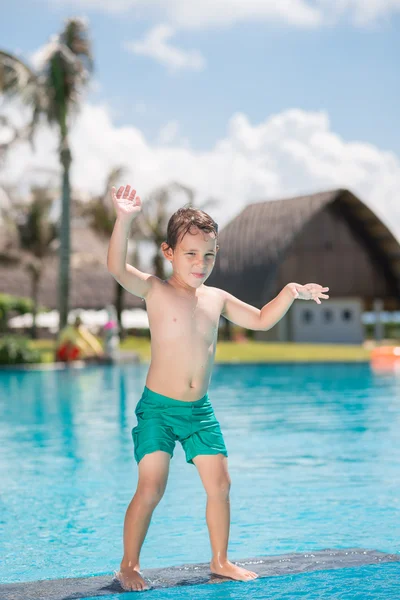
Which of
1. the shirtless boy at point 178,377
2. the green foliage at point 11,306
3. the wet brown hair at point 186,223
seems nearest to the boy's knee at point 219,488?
the shirtless boy at point 178,377

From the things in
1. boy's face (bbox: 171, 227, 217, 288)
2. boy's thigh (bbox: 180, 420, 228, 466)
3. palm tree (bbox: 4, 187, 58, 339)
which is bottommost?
boy's thigh (bbox: 180, 420, 228, 466)

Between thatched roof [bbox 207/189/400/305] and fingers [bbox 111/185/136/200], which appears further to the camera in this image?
thatched roof [bbox 207/189/400/305]

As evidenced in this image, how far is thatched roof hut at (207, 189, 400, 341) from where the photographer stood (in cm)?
4203

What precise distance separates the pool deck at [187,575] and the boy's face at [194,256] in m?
1.09

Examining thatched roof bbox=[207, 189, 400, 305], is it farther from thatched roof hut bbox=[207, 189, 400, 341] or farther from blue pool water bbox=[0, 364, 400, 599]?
blue pool water bbox=[0, 364, 400, 599]

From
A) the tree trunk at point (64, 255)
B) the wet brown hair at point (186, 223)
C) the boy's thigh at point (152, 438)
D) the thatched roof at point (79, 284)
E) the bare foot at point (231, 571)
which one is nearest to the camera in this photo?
the bare foot at point (231, 571)

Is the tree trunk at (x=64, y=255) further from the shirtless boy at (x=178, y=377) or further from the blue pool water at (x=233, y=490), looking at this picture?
the shirtless boy at (x=178, y=377)

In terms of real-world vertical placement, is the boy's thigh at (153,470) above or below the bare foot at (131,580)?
above

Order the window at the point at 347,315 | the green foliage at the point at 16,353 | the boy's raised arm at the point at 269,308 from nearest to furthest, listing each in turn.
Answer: the boy's raised arm at the point at 269,308 < the green foliage at the point at 16,353 < the window at the point at 347,315

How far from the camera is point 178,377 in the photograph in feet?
12.2

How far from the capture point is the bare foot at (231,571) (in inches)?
138

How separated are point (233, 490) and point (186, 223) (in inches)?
133

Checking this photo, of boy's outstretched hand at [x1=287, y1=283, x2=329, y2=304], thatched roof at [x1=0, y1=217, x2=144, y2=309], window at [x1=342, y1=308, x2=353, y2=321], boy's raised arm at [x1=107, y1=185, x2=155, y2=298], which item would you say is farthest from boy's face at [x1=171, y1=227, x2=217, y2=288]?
thatched roof at [x1=0, y1=217, x2=144, y2=309]

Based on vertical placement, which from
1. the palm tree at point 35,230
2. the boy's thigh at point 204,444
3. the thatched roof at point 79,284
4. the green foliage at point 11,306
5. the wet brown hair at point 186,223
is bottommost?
the boy's thigh at point 204,444
